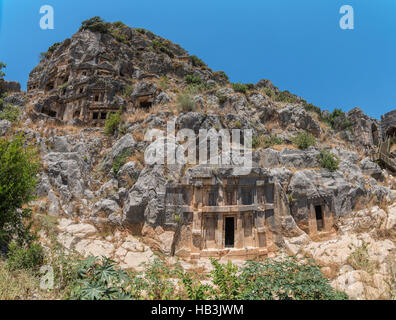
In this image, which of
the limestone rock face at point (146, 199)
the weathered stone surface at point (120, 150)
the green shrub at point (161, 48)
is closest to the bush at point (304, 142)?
the limestone rock face at point (146, 199)

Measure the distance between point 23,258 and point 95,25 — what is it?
35661mm

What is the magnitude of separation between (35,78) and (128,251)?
1457 inches

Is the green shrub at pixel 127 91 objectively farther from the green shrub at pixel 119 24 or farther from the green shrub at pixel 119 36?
the green shrub at pixel 119 24

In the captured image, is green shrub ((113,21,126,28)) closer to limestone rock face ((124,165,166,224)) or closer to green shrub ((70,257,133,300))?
limestone rock face ((124,165,166,224))

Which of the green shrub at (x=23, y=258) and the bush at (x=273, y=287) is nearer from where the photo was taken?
the bush at (x=273, y=287)

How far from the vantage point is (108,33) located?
32844 mm

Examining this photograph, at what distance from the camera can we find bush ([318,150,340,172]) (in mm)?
13719

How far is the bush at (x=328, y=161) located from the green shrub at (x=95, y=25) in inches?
1388

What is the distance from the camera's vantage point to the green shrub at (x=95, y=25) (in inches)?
1259

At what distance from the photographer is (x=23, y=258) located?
694 cm

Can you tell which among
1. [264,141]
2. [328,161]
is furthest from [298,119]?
[328,161]

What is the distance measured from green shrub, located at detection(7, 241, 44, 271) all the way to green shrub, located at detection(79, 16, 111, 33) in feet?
114

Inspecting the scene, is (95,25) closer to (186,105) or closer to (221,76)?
(221,76)
